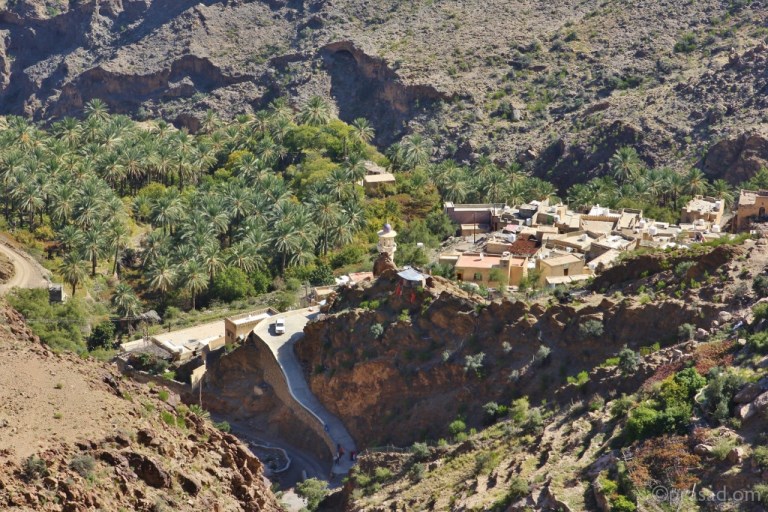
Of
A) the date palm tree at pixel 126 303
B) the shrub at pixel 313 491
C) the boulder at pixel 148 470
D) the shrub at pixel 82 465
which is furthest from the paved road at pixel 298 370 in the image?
the shrub at pixel 82 465

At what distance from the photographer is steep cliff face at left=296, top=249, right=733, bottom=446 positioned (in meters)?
42.1

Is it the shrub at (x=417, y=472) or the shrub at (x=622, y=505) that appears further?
the shrub at (x=417, y=472)

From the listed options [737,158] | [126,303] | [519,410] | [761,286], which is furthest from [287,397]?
[737,158]

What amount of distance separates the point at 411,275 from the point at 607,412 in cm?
1490

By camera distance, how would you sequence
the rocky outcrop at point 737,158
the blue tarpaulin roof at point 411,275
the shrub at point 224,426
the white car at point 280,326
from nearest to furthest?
the blue tarpaulin roof at point 411,275
the shrub at point 224,426
the white car at point 280,326
the rocky outcrop at point 737,158

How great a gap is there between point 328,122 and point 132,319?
146 feet

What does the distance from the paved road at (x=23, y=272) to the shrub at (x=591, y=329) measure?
37.7 meters

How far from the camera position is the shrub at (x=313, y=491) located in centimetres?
4381

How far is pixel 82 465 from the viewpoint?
96.8 ft

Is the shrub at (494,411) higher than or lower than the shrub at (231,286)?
higher

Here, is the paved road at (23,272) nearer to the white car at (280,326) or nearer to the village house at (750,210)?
the white car at (280,326)

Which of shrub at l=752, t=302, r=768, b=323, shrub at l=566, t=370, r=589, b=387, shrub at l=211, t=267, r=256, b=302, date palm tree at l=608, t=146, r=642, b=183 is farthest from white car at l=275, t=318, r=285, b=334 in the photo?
date palm tree at l=608, t=146, r=642, b=183

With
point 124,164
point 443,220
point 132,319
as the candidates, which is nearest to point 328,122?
point 124,164

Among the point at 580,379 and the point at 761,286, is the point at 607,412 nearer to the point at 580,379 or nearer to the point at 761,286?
the point at 580,379
